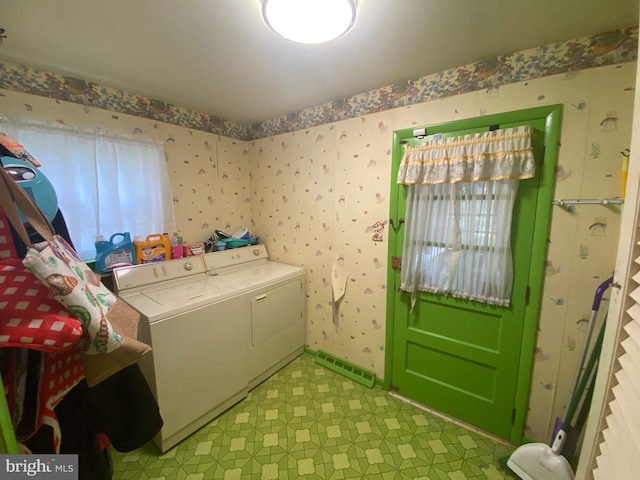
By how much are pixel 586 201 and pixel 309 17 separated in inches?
65.0

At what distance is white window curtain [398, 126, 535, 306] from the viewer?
150 centimetres

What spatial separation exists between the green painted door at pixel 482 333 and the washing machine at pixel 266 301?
3.03 feet

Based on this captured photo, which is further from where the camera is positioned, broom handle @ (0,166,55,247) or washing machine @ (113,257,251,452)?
washing machine @ (113,257,251,452)

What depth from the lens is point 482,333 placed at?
5.64 ft

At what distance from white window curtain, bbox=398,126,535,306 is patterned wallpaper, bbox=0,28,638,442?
8.1 inches

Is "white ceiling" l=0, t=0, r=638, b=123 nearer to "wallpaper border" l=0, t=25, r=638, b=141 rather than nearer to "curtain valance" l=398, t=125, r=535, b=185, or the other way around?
"wallpaper border" l=0, t=25, r=638, b=141

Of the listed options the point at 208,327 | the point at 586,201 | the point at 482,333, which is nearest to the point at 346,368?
the point at 482,333

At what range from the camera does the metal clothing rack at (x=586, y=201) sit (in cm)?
126

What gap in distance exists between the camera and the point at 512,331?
1.62m

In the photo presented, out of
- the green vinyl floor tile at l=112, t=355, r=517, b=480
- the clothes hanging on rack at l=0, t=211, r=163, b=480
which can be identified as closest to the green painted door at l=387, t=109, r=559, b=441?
the green vinyl floor tile at l=112, t=355, r=517, b=480

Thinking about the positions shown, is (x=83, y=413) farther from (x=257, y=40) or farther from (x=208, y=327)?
(x=257, y=40)

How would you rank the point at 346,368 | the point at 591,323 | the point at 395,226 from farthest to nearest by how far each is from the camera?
the point at 346,368 → the point at 395,226 → the point at 591,323

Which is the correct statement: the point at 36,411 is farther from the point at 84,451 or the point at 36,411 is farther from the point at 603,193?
the point at 603,193

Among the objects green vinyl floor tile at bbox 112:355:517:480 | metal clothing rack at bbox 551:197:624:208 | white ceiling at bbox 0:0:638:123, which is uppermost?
white ceiling at bbox 0:0:638:123
